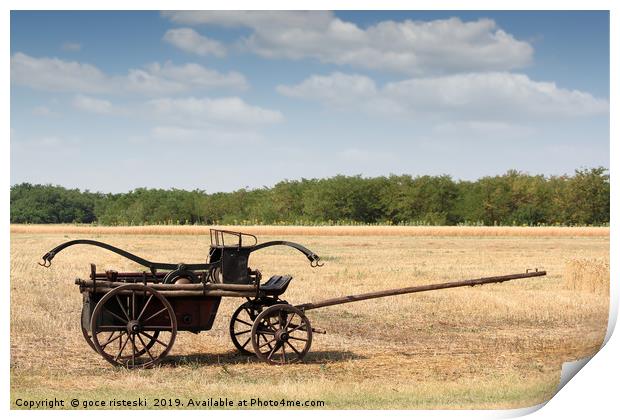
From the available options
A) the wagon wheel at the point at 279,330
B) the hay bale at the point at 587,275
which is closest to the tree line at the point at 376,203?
the hay bale at the point at 587,275

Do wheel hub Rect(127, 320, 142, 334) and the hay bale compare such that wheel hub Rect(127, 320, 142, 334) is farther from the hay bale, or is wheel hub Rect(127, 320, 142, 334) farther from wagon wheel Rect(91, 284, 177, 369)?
the hay bale

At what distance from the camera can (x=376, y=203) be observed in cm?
6875

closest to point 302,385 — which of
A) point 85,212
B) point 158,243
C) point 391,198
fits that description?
point 85,212

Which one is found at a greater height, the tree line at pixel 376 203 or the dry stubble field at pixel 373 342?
the tree line at pixel 376 203

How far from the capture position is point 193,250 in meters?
35.6

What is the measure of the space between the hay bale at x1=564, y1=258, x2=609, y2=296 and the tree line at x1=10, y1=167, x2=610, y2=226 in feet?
20.7

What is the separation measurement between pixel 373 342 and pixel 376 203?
5463cm

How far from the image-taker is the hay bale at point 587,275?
811 inches

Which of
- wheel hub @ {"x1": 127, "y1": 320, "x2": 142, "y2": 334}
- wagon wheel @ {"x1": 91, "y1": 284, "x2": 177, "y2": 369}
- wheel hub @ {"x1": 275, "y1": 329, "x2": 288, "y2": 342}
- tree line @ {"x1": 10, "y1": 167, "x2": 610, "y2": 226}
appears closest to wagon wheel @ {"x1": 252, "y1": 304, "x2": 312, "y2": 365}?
wheel hub @ {"x1": 275, "y1": 329, "x2": 288, "y2": 342}

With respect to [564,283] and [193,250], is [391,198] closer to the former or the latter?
[193,250]

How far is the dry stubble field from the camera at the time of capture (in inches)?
416

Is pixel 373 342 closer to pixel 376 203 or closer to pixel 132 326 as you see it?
pixel 132 326

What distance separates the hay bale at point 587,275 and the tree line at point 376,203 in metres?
6.32

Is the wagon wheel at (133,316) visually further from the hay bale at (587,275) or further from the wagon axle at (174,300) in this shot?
the hay bale at (587,275)
